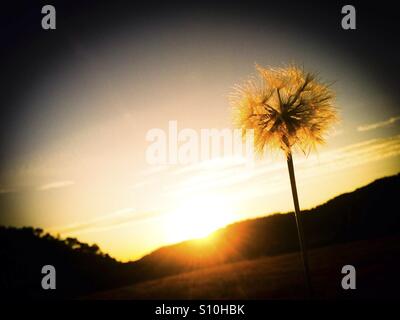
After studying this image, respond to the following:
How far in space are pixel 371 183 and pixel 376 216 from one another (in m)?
5.76

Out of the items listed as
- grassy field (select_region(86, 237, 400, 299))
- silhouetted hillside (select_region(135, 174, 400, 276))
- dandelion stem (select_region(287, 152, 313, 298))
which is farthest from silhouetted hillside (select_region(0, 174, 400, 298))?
dandelion stem (select_region(287, 152, 313, 298))

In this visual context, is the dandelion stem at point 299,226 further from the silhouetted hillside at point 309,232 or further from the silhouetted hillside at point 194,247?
the silhouetted hillside at point 309,232

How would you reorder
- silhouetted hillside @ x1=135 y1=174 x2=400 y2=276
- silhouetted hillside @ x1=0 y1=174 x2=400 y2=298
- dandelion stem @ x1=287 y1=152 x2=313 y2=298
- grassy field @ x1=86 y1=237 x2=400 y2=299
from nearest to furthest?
dandelion stem @ x1=287 y1=152 x2=313 y2=298
grassy field @ x1=86 y1=237 x2=400 y2=299
silhouetted hillside @ x1=0 y1=174 x2=400 y2=298
silhouetted hillside @ x1=135 y1=174 x2=400 y2=276

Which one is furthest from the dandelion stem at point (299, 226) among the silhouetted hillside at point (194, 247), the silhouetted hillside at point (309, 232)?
the silhouetted hillside at point (309, 232)

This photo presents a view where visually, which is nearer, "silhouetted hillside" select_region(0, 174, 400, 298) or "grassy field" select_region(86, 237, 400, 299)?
"grassy field" select_region(86, 237, 400, 299)

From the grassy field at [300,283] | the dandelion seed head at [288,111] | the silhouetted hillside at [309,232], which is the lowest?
the grassy field at [300,283]

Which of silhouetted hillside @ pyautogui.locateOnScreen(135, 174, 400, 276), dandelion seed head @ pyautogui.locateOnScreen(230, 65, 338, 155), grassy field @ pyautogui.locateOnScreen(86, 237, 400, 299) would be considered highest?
dandelion seed head @ pyautogui.locateOnScreen(230, 65, 338, 155)

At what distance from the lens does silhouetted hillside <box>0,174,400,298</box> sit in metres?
21.6

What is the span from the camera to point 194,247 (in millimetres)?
35500

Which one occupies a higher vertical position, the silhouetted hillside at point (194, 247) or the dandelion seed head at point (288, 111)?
the dandelion seed head at point (288, 111)

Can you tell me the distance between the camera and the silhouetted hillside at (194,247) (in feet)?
70.8

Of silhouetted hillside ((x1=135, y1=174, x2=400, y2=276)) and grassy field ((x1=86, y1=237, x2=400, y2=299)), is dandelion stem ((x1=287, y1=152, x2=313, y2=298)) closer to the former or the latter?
grassy field ((x1=86, y1=237, x2=400, y2=299))

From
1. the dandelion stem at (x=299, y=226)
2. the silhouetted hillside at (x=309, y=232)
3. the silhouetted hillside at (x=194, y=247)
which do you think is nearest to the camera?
the dandelion stem at (x=299, y=226)
